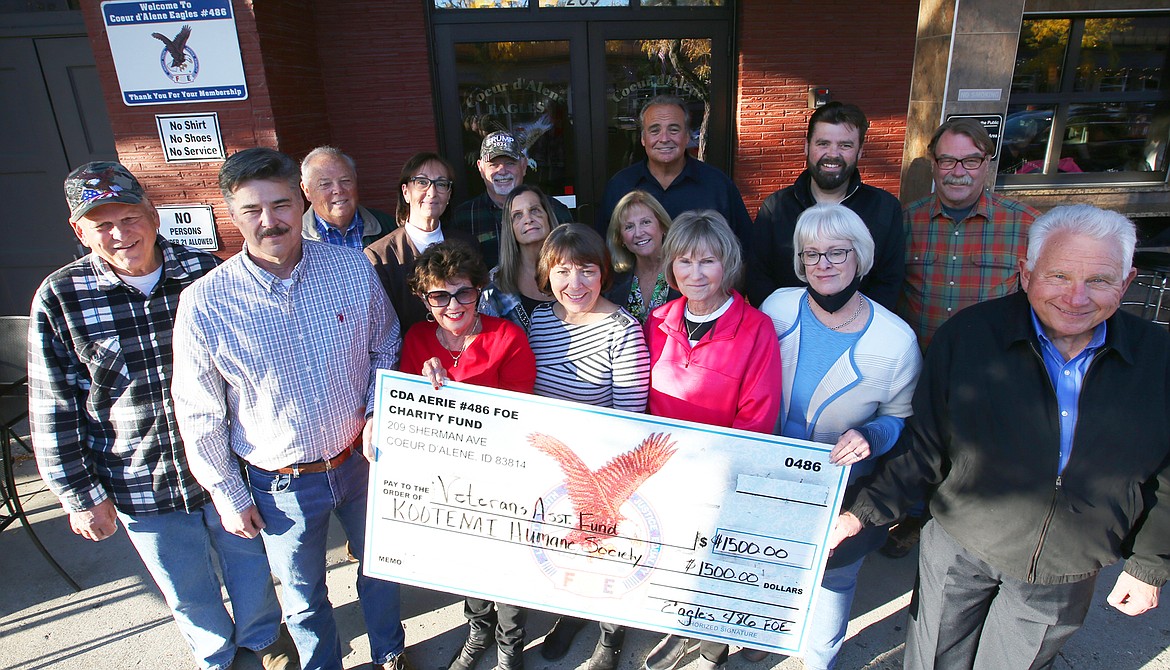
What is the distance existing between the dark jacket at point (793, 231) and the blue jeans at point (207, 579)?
8.89ft

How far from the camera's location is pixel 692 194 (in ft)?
12.1

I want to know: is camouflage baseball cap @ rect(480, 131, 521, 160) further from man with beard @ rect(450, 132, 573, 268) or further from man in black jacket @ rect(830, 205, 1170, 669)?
man in black jacket @ rect(830, 205, 1170, 669)

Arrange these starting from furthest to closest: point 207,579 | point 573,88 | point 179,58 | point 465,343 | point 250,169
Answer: point 573,88 < point 179,58 < point 207,579 < point 465,343 < point 250,169

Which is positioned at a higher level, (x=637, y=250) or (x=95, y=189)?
(x=95, y=189)

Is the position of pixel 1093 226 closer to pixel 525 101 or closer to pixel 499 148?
pixel 499 148

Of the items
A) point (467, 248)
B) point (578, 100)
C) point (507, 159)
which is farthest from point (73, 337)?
point (578, 100)

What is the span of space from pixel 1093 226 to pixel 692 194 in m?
2.13

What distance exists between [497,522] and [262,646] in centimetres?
136

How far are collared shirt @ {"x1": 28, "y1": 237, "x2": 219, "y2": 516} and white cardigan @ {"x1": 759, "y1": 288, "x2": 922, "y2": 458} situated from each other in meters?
2.41

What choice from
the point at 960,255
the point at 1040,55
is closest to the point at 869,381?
the point at 960,255

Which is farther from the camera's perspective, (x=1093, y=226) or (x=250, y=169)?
(x=250, y=169)

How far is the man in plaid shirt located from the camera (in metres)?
2.19

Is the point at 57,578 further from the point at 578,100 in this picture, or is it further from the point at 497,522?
the point at 578,100

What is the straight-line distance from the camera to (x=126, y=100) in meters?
4.92
